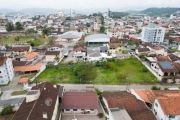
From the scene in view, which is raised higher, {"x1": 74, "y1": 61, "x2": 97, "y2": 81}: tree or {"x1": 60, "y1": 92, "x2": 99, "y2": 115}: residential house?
{"x1": 74, "y1": 61, "x2": 97, "y2": 81}: tree

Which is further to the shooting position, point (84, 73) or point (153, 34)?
point (153, 34)

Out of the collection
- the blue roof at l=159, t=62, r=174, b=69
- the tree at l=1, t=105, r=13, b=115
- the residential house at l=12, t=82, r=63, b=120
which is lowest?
the tree at l=1, t=105, r=13, b=115

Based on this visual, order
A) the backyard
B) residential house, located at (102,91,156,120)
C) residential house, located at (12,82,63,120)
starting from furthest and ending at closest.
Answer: the backyard, residential house, located at (102,91,156,120), residential house, located at (12,82,63,120)

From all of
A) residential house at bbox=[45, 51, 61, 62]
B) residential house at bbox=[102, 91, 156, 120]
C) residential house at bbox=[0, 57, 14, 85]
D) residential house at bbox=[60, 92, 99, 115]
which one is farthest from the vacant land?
residential house at bbox=[102, 91, 156, 120]

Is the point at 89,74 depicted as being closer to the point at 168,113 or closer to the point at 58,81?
the point at 58,81

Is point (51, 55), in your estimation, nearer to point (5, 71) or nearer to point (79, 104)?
point (5, 71)

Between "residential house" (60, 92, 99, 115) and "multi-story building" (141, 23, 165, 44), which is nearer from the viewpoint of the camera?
"residential house" (60, 92, 99, 115)

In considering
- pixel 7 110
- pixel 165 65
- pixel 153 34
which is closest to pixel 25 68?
pixel 7 110

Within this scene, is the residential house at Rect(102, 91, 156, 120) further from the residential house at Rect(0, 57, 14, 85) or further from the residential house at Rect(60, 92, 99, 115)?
the residential house at Rect(0, 57, 14, 85)
